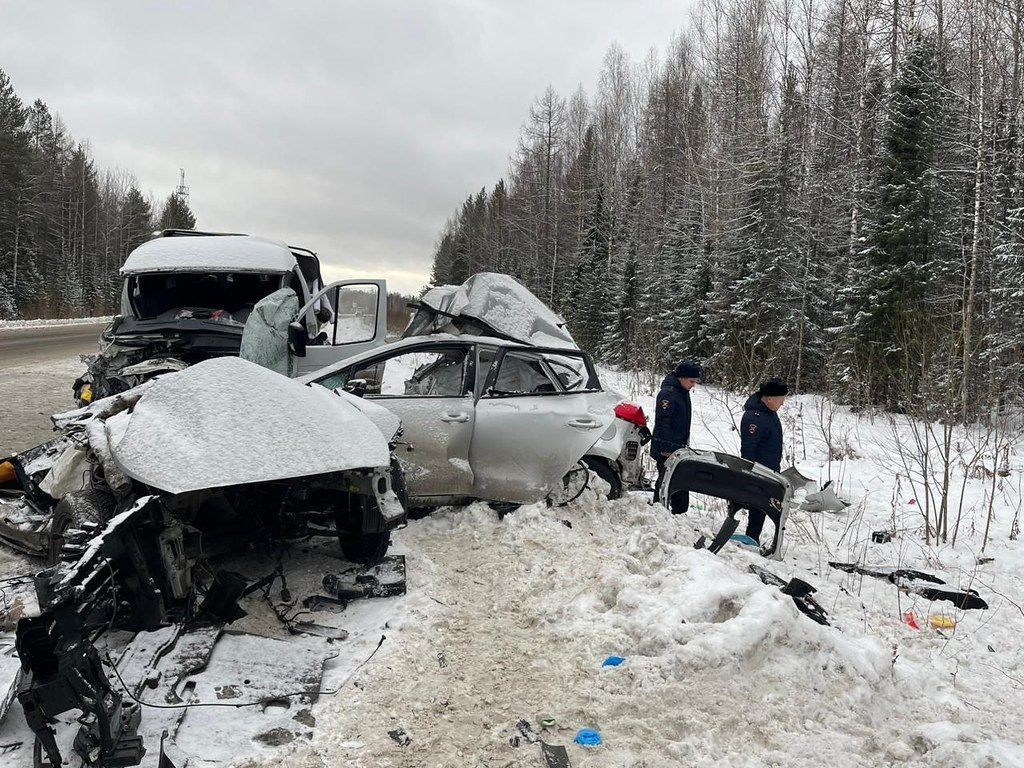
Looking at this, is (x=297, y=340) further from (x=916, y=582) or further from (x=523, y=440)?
(x=916, y=582)

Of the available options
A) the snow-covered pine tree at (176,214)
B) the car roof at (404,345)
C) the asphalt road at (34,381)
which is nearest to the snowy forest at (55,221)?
the snow-covered pine tree at (176,214)

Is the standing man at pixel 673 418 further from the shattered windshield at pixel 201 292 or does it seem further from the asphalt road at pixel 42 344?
the asphalt road at pixel 42 344

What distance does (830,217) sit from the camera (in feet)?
72.6

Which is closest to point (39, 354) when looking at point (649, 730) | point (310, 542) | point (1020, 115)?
point (310, 542)

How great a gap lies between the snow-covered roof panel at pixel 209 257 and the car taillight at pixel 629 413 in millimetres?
4688

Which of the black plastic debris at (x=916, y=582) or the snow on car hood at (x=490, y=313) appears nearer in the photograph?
the black plastic debris at (x=916, y=582)

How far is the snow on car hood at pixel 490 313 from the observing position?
23.7 feet

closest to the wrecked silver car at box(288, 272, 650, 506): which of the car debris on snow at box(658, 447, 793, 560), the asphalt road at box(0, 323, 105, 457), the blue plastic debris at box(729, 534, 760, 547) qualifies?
the car debris on snow at box(658, 447, 793, 560)

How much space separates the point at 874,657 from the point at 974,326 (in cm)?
1518

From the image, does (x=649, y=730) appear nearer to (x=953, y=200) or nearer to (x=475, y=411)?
(x=475, y=411)

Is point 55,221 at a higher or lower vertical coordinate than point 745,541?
higher

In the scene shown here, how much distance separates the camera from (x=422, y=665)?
3.47 meters

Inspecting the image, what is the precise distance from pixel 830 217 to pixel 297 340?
2059cm

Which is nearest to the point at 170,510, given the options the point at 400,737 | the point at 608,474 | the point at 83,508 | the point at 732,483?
the point at 83,508
